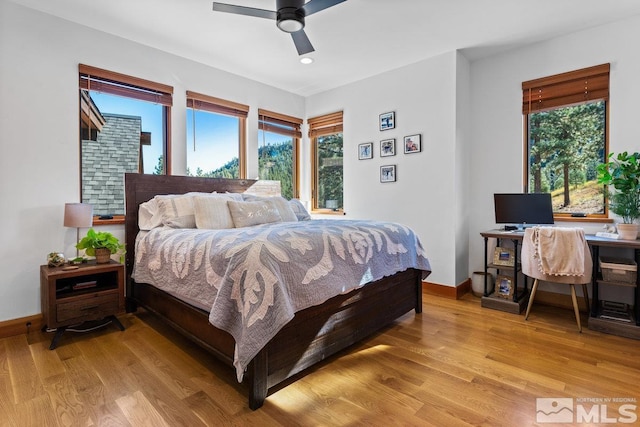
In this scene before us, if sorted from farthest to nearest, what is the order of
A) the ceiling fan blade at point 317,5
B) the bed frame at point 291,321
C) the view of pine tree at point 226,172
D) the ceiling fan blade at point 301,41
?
the view of pine tree at point 226,172
the ceiling fan blade at point 301,41
the ceiling fan blade at point 317,5
the bed frame at point 291,321

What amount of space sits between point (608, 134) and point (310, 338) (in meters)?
3.45

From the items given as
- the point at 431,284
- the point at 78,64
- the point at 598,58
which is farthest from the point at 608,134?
the point at 78,64

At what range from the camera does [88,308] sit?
2.52m

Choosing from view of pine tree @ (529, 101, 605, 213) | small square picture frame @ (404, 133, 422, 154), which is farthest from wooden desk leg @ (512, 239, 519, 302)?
small square picture frame @ (404, 133, 422, 154)

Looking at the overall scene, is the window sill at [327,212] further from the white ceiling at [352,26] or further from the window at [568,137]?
the window at [568,137]

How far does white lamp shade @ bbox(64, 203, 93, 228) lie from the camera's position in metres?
2.66

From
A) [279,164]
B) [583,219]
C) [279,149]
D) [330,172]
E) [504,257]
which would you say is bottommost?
[504,257]

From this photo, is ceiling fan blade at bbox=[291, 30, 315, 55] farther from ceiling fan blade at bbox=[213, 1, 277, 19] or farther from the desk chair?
the desk chair

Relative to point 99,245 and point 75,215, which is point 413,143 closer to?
point 99,245

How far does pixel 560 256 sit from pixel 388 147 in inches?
89.3

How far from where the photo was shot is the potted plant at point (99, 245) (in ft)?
8.72

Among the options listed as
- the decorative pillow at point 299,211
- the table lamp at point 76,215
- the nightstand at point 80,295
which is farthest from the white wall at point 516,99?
the table lamp at point 76,215

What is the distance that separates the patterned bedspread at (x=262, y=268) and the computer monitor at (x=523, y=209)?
1.40 meters

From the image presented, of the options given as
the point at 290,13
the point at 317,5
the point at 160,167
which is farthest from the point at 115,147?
the point at 317,5
